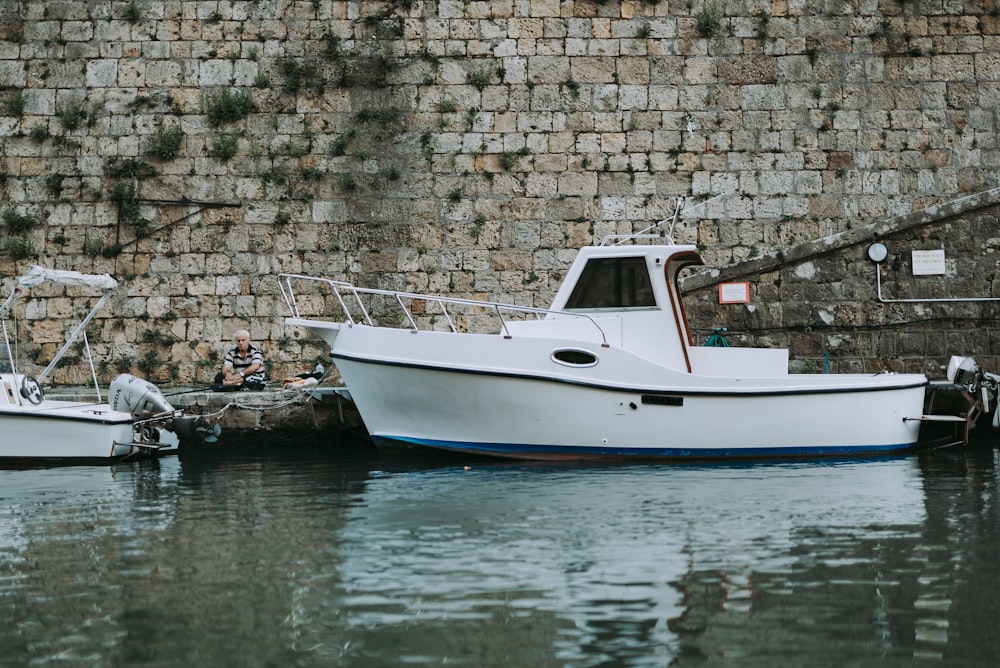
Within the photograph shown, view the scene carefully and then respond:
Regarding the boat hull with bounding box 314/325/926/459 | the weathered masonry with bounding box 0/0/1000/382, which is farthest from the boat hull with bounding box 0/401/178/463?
the weathered masonry with bounding box 0/0/1000/382

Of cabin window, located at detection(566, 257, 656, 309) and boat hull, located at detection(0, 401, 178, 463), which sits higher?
cabin window, located at detection(566, 257, 656, 309)

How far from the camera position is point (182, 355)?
42.1ft

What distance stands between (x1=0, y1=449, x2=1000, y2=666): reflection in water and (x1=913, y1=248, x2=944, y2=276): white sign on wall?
316cm

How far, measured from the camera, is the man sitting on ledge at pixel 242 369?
11.3 metres

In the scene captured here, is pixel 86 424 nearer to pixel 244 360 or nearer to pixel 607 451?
pixel 244 360

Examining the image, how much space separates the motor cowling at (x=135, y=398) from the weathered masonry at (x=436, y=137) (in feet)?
8.19

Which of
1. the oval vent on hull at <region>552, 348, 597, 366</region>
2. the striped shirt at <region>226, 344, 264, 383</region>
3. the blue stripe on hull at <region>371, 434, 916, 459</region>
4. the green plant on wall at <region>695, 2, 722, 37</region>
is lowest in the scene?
the blue stripe on hull at <region>371, 434, 916, 459</region>

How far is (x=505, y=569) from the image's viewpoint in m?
5.52

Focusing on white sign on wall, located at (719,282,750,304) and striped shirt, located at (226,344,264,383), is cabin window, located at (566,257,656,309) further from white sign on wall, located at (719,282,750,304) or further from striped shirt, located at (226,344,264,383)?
striped shirt, located at (226,344,264,383)

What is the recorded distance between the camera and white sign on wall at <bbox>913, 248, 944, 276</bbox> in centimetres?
1158

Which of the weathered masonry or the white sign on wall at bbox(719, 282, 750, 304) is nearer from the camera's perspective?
the white sign on wall at bbox(719, 282, 750, 304)

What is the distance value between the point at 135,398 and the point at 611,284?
12.9 ft

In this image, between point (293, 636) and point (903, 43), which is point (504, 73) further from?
point (293, 636)

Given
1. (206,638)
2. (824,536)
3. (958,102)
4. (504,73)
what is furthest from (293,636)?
(958,102)
